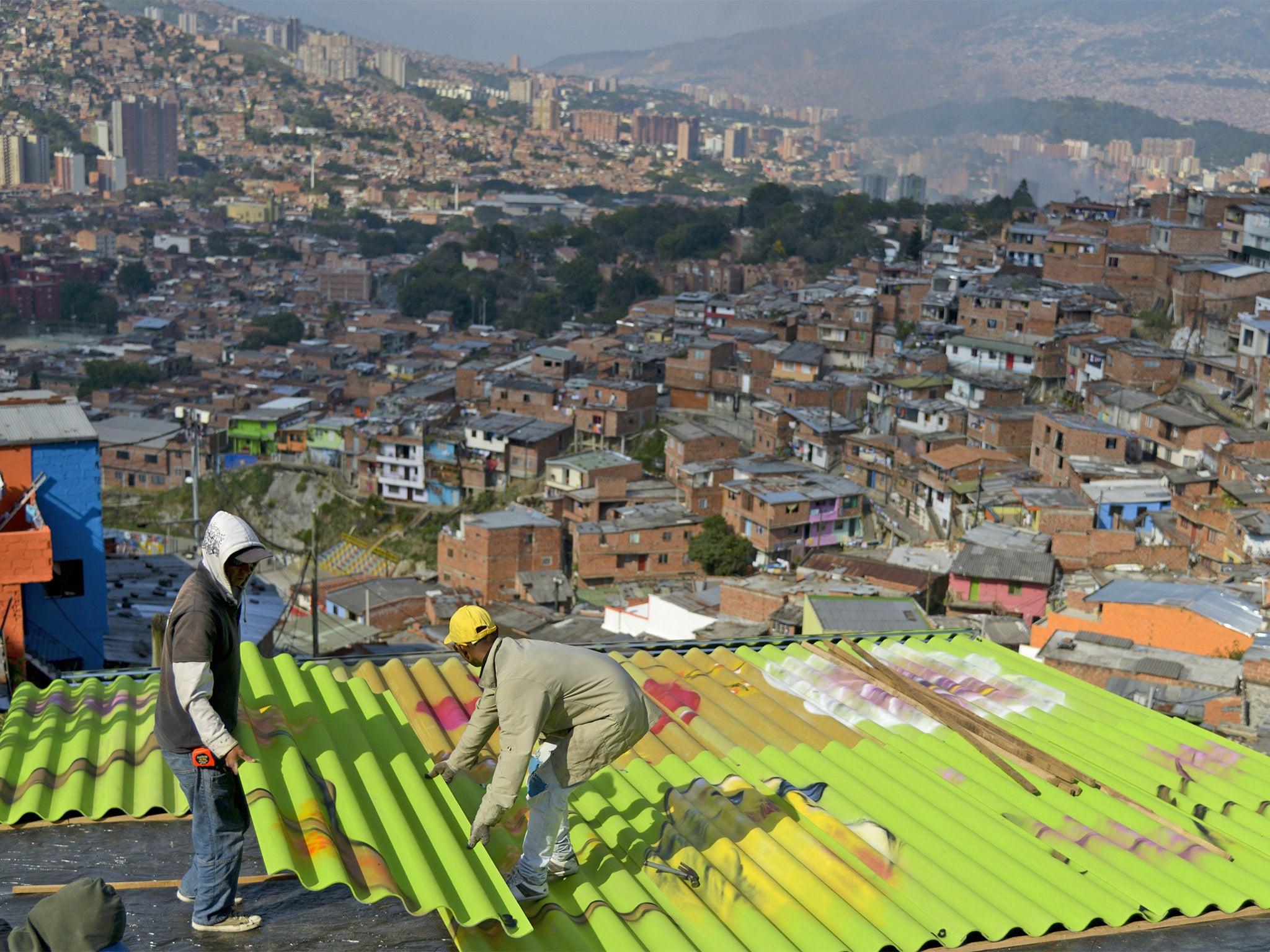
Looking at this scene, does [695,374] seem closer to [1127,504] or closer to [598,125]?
[1127,504]

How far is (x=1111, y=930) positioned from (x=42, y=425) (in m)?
6.04

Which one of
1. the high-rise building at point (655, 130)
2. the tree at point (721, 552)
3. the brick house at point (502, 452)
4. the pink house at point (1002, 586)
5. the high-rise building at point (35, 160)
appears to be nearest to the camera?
the pink house at point (1002, 586)

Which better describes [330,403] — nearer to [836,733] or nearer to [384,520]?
[384,520]

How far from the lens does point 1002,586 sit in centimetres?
1439

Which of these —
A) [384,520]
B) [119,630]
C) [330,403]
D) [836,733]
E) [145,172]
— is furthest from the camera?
[145,172]

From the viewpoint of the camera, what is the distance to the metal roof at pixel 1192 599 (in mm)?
10664

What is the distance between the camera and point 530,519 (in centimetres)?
1817

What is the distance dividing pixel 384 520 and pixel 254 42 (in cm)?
9934

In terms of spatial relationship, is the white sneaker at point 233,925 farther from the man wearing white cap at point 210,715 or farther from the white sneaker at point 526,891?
the white sneaker at point 526,891

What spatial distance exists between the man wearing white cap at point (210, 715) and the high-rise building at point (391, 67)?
12010cm

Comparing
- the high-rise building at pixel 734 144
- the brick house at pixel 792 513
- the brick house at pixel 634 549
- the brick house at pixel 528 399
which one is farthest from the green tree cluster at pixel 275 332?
the high-rise building at pixel 734 144

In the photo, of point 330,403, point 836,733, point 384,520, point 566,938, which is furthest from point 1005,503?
point 330,403

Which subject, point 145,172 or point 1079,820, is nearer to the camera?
point 1079,820

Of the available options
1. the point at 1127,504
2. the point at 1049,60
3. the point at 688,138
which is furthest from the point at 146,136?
the point at 1049,60
